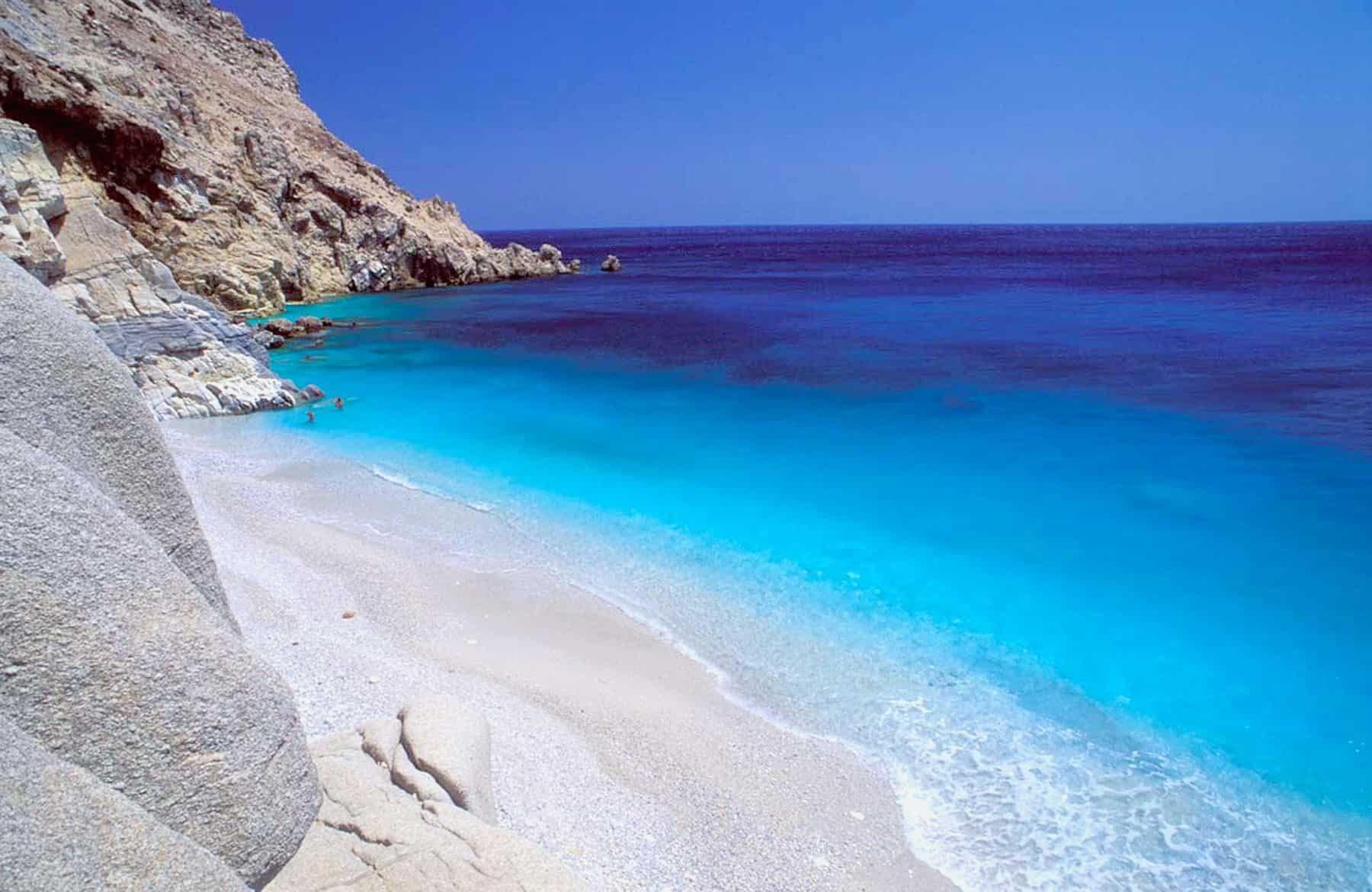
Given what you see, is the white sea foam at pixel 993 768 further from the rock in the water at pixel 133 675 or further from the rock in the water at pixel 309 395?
the rock in the water at pixel 309 395

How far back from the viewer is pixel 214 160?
43375 mm

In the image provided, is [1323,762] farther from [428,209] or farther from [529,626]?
[428,209]

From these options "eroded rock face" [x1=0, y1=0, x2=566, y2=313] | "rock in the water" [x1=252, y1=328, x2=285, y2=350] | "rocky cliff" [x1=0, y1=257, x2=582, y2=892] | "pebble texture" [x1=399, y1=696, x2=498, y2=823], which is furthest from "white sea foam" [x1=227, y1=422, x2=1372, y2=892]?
"eroded rock face" [x1=0, y1=0, x2=566, y2=313]

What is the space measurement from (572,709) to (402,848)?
3.74 m

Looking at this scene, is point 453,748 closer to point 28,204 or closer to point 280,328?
point 28,204

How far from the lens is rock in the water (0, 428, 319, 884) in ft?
12.2

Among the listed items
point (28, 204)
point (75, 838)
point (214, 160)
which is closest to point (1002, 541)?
point (75, 838)

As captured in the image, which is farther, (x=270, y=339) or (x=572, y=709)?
(x=270, y=339)

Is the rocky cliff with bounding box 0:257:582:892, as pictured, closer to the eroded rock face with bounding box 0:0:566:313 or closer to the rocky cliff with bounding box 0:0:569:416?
the rocky cliff with bounding box 0:0:569:416

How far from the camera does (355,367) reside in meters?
31.2

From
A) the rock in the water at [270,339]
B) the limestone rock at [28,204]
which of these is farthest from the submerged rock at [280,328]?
the limestone rock at [28,204]

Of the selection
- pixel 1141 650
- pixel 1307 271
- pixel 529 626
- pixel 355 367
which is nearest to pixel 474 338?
pixel 355 367

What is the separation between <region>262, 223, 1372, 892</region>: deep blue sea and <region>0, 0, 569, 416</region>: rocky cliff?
3.56m

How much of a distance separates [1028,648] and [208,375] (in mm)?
21128
